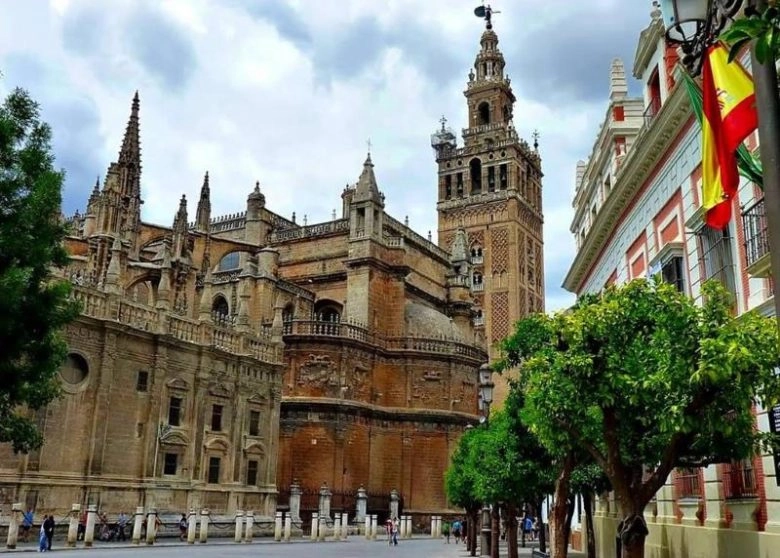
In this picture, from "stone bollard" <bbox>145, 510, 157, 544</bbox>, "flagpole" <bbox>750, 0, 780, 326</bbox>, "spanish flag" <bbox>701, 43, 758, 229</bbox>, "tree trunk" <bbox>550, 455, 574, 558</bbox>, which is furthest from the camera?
"stone bollard" <bbox>145, 510, 157, 544</bbox>

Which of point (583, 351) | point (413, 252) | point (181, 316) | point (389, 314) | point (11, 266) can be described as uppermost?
point (413, 252)

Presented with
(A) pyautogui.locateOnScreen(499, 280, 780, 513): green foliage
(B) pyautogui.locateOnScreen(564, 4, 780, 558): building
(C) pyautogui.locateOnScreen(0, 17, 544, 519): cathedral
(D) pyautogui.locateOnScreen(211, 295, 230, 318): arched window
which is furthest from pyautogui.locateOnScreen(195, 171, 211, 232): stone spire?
(A) pyautogui.locateOnScreen(499, 280, 780, 513): green foliage

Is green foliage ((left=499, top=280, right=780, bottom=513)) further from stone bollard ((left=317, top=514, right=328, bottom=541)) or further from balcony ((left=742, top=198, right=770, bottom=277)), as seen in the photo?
stone bollard ((left=317, top=514, right=328, bottom=541))

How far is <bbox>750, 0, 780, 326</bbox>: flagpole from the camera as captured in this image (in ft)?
13.1

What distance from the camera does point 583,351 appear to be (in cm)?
967

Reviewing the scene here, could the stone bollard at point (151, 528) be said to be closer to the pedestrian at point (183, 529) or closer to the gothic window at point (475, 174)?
the pedestrian at point (183, 529)

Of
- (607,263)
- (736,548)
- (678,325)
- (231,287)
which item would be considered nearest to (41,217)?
(678,325)

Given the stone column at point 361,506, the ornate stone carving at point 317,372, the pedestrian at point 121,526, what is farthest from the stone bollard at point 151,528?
the ornate stone carving at point 317,372

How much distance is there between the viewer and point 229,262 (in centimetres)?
4788

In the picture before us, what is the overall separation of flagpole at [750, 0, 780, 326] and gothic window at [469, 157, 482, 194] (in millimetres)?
69195

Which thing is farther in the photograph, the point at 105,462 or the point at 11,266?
the point at 105,462

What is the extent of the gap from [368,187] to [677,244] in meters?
32.4

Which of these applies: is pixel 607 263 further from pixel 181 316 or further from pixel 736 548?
pixel 181 316

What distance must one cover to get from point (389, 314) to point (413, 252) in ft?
27.6
